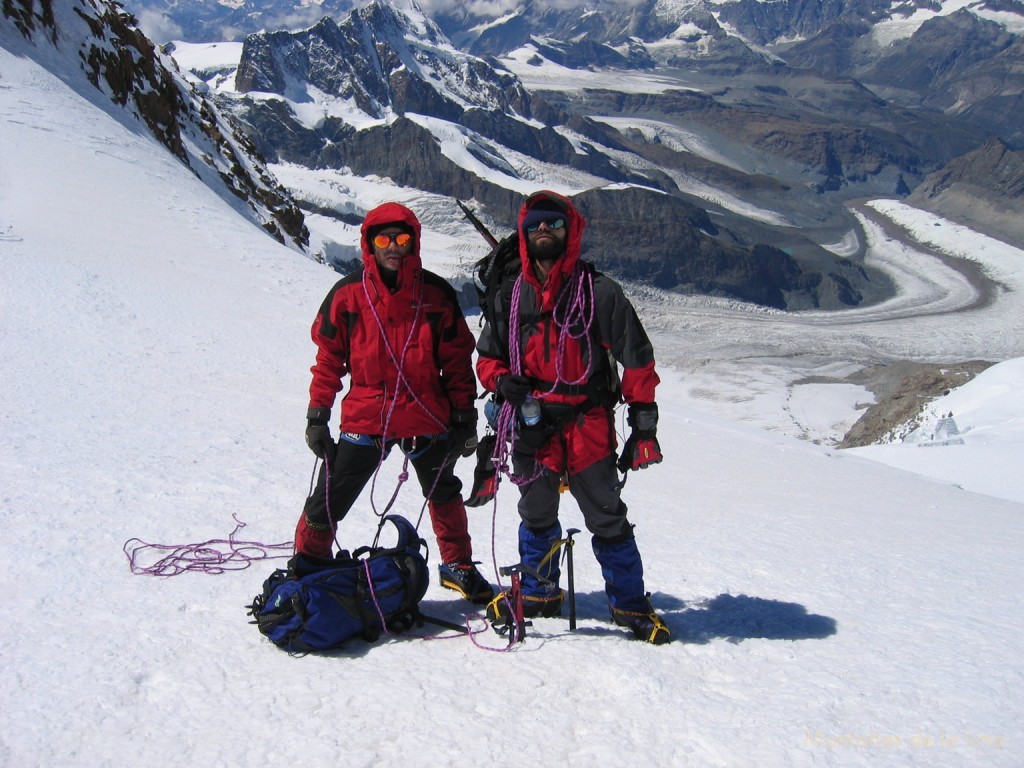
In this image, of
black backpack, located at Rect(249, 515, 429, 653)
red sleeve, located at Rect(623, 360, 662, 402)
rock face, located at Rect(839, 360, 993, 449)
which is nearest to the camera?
black backpack, located at Rect(249, 515, 429, 653)

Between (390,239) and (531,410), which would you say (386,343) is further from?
(531,410)

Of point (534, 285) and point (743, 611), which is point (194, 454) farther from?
point (743, 611)

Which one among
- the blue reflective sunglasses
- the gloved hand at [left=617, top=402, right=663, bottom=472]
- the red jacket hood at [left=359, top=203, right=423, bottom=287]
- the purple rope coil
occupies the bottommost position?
the purple rope coil

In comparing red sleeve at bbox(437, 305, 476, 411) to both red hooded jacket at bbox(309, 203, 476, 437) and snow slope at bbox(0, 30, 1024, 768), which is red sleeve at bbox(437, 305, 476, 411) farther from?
snow slope at bbox(0, 30, 1024, 768)

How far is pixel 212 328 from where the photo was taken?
33.0 ft

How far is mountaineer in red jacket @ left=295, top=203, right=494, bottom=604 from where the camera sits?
3590 millimetres

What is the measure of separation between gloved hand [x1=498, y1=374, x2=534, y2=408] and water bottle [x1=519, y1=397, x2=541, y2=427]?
2cm

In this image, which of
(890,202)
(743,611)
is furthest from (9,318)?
(890,202)

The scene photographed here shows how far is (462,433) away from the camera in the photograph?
3.75m

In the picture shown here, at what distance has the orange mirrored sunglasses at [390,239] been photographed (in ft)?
11.6

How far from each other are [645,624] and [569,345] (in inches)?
50.7

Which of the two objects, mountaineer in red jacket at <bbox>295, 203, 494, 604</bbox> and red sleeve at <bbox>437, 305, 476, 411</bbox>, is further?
red sleeve at <bbox>437, 305, 476, 411</bbox>

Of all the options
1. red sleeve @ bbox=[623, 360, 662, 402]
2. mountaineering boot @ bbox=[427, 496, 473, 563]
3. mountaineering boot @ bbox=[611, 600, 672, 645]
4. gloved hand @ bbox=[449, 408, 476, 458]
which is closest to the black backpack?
mountaineering boot @ bbox=[427, 496, 473, 563]

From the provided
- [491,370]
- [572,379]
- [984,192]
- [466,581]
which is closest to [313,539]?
[466,581]
